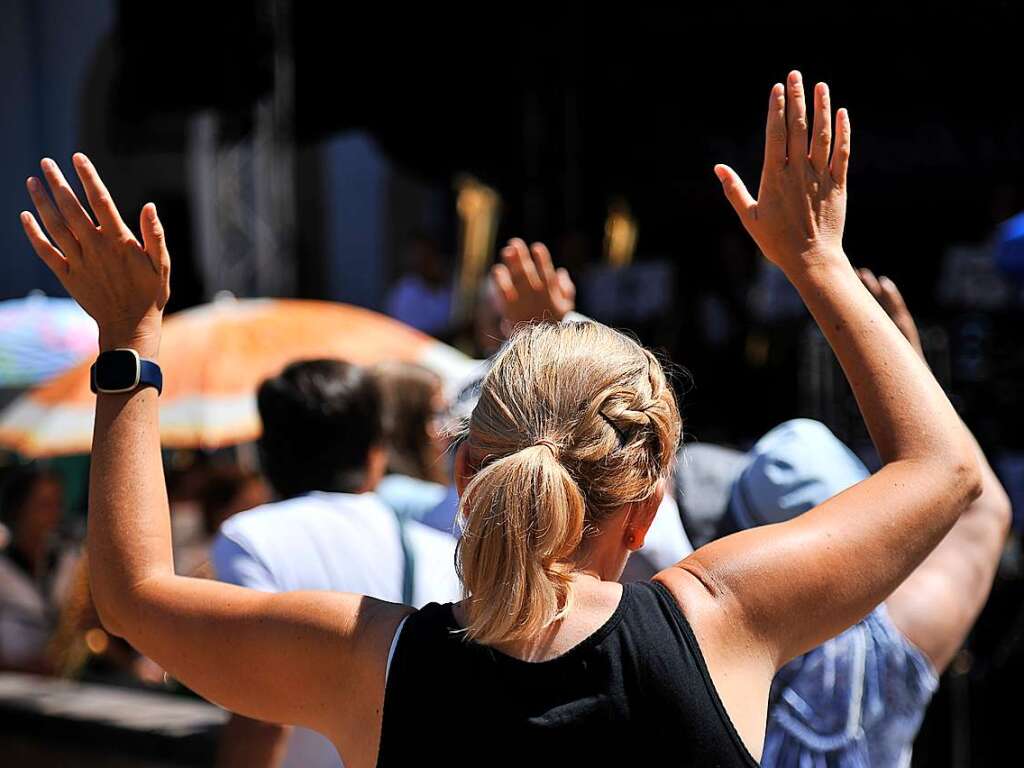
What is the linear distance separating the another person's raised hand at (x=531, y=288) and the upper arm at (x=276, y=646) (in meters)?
1.02

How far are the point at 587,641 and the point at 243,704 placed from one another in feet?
1.35

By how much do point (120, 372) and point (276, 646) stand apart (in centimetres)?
41

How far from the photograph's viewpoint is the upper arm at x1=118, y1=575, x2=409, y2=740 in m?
1.42

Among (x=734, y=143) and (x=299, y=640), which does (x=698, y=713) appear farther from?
(x=734, y=143)

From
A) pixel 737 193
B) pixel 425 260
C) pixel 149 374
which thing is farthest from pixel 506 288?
pixel 425 260

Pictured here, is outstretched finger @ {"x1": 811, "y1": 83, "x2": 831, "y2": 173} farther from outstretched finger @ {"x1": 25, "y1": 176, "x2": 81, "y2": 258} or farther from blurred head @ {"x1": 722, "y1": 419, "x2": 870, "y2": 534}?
outstretched finger @ {"x1": 25, "y1": 176, "x2": 81, "y2": 258}

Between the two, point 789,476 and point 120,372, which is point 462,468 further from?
point 789,476

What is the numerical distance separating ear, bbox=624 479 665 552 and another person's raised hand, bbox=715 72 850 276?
0.34 m

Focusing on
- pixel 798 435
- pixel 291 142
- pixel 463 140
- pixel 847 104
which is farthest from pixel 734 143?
pixel 798 435

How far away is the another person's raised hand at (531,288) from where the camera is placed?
240 cm

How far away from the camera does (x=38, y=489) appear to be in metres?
5.36

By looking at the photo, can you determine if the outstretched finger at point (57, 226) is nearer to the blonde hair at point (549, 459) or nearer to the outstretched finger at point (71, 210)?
the outstretched finger at point (71, 210)

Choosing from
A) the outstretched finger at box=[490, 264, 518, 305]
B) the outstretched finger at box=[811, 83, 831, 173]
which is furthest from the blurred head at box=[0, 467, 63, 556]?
the outstretched finger at box=[811, 83, 831, 173]

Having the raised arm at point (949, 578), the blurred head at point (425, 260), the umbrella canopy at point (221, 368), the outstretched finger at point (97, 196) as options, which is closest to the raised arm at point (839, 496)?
the raised arm at point (949, 578)
